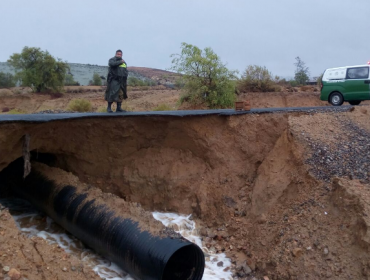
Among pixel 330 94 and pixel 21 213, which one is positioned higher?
pixel 330 94

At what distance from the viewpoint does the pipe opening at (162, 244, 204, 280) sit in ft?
18.3

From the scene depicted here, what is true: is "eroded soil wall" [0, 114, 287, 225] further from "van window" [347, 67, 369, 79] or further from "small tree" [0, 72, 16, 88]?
"small tree" [0, 72, 16, 88]

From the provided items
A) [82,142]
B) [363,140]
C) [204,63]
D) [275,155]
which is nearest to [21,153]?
[82,142]

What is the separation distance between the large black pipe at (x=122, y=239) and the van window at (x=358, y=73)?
32.6 feet

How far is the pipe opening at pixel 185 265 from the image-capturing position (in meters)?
5.57

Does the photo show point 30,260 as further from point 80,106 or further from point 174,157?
point 80,106

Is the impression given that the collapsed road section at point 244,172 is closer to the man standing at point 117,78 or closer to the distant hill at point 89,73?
the man standing at point 117,78

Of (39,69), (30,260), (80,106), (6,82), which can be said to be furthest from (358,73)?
(6,82)

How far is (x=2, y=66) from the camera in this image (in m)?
51.0

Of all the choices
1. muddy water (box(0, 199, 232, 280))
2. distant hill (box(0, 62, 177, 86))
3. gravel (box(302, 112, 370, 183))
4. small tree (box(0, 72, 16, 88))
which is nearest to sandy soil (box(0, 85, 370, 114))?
small tree (box(0, 72, 16, 88))

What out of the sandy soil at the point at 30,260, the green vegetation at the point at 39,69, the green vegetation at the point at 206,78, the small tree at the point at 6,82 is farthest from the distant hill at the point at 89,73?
the sandy soil at the point at 30,260

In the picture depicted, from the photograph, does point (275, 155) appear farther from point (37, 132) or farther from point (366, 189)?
point (37, 132)

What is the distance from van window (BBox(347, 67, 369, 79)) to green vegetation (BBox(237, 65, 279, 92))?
1001cm

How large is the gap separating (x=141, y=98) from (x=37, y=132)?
59.9 ft
